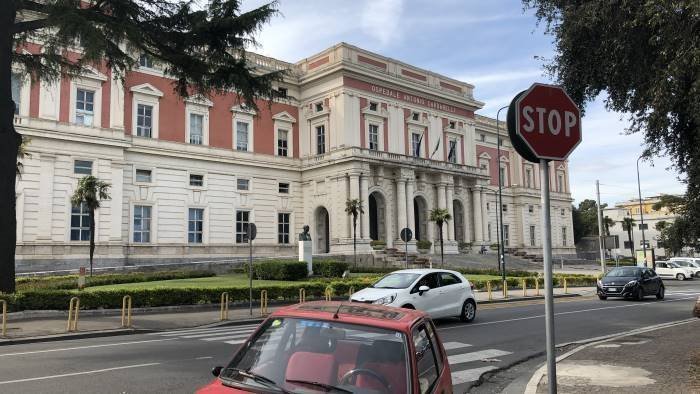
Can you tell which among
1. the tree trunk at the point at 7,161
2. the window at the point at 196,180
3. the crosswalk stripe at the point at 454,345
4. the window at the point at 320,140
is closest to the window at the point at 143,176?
the window at the point at 196,180

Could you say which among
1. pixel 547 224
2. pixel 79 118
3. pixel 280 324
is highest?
pixel 79 118

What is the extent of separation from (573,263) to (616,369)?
202 feet

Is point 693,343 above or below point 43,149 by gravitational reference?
below

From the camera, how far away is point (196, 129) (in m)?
43.8

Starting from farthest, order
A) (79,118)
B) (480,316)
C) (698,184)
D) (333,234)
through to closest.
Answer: (333,234) < (79,118) < (480,316) < (698,184)

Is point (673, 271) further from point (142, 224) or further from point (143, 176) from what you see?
point (143, 176)

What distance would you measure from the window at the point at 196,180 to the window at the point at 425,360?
133 feet

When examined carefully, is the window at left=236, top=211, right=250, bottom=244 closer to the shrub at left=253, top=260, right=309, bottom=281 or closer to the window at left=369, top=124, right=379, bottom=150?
the window at left=369, top=124, right=379, bottom=150

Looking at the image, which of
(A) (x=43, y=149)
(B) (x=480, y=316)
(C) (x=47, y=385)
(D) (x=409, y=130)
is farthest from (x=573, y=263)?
(C) (x=47, y=385)

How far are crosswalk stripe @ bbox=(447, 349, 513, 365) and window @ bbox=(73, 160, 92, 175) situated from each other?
32384 millimetres

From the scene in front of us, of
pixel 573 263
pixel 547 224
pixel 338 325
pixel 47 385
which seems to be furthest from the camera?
pixel 573 263

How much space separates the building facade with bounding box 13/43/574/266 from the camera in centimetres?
3494

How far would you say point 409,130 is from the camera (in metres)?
52.6

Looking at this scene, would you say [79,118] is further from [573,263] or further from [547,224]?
[573,263]
